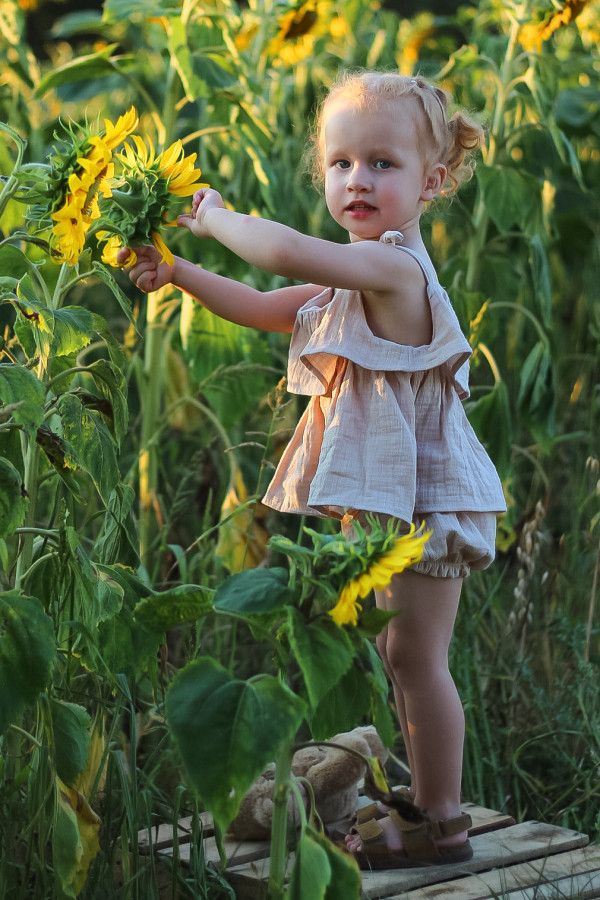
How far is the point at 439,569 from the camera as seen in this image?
144 centimetres

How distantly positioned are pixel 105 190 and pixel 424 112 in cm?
49

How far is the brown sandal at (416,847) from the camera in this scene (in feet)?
4.75

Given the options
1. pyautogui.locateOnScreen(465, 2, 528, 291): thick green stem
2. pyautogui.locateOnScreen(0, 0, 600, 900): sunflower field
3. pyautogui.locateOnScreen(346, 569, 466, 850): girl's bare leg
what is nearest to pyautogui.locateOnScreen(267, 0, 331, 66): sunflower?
pyautogui.locateOnScreen(0, 0, 600, 900): sunflower field

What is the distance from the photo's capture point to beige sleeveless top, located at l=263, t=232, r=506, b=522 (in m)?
1.39

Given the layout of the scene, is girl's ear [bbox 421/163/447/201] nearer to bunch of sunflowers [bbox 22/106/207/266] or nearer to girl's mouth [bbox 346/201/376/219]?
girl's mouth [bbox 346/201/376/219]

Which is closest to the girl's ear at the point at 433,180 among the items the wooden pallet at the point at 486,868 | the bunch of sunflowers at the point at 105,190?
the bunch of sunflowers at the point at 105,190

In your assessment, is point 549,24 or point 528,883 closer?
point 528,883

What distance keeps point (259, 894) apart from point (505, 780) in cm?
66

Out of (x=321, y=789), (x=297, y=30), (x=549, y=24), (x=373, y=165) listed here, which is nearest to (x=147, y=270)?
(x=373, y=165)

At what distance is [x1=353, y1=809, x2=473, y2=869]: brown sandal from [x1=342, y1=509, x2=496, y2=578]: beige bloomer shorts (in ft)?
1.03

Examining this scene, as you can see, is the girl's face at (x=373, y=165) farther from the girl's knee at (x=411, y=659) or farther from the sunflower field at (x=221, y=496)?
the girl's knee at (x=411, y=659)

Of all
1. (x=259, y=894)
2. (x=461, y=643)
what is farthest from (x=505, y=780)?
(x=259, y=894)

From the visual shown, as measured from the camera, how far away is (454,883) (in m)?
1.40

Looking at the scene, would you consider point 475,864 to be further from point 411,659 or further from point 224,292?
point 224,292
